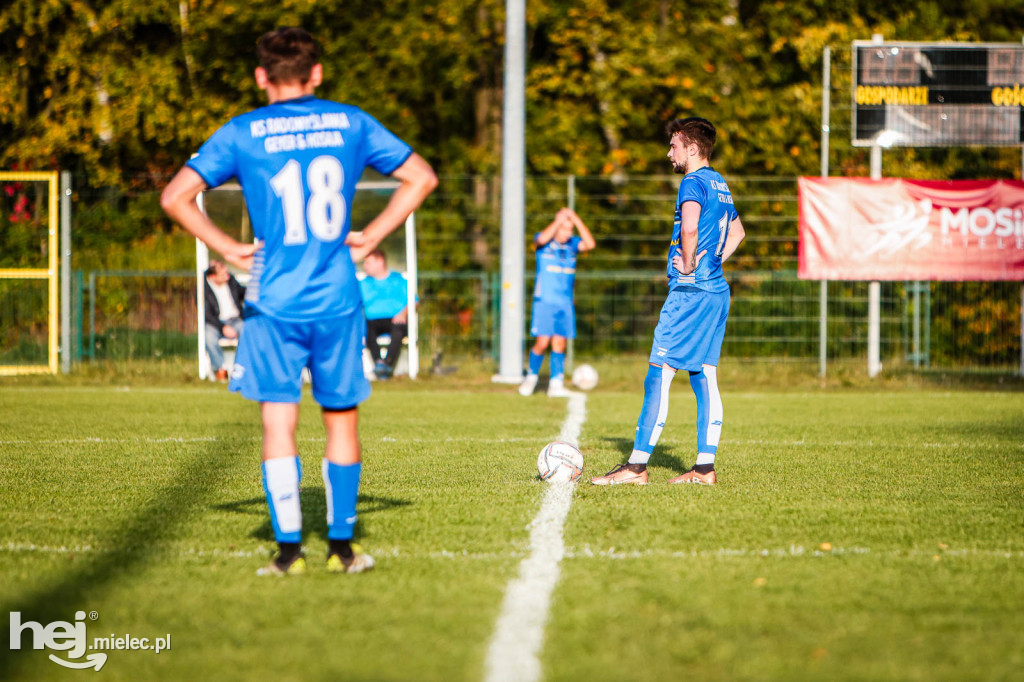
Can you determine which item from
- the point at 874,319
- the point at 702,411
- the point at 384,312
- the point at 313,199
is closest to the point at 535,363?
the point at 384,312

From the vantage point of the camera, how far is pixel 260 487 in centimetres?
570

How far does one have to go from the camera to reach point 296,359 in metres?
3.77

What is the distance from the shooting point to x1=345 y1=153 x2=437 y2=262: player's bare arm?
12.5 feet

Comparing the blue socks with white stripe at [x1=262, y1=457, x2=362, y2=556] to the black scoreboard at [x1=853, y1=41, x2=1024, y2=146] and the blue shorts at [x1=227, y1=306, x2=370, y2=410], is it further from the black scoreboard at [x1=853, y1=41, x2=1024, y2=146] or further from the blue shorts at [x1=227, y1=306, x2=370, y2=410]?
the black scoreboard at [x1=853, y1=41, x2=1024, y2=146]

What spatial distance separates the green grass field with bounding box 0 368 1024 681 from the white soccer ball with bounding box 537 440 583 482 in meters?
0.13

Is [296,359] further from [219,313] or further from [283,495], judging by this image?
[219,313]

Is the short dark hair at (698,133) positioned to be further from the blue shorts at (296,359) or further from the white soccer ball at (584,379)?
the white soccer ball at (584,379)

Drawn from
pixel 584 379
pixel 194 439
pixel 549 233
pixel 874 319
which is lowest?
pixel 194 439

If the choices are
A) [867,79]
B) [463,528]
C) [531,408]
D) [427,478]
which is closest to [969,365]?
[867,79]

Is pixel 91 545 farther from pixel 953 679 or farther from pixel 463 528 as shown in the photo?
pixel 953 679

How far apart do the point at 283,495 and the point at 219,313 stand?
9.72 metres

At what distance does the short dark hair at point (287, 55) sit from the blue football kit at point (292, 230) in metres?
0.09

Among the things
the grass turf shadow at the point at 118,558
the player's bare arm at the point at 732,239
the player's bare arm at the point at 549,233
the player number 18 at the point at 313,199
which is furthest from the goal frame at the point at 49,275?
the player number 18 at the point at 313,199

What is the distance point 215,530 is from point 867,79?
36.9 ft
